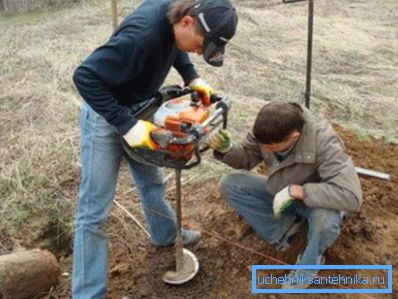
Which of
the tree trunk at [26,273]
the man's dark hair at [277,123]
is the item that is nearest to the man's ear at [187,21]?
the man's dark hair at [277,123]

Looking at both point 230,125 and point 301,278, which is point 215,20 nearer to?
point 301,278

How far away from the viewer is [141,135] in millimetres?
2070

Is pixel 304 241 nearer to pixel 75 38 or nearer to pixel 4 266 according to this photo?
pixel 4 266

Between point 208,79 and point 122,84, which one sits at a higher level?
point 122,84

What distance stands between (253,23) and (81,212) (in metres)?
5.34

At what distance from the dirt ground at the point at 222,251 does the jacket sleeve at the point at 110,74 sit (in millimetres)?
1012

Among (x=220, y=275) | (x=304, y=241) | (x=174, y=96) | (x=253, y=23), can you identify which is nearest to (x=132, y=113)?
(x=174, y=96)

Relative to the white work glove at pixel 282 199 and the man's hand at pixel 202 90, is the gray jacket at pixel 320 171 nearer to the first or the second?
the white work glove at pixel 282 199

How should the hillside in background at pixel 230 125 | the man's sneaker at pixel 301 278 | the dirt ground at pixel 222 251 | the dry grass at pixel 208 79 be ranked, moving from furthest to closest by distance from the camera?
the dry grass at pixel 208 79
the hillside in background at pixel 230 125
the dirt ground at pixel 222 251
the man's sneaker at pixel 301 278

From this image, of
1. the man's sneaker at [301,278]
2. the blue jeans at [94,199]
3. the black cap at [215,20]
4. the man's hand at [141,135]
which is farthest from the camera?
the man's sneaker at [301,278]

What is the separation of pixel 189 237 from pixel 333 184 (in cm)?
93

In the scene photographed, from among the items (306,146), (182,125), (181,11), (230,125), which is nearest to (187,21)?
(181,11)

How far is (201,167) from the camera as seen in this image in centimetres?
364

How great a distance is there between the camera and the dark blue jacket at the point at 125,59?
2.00 m
